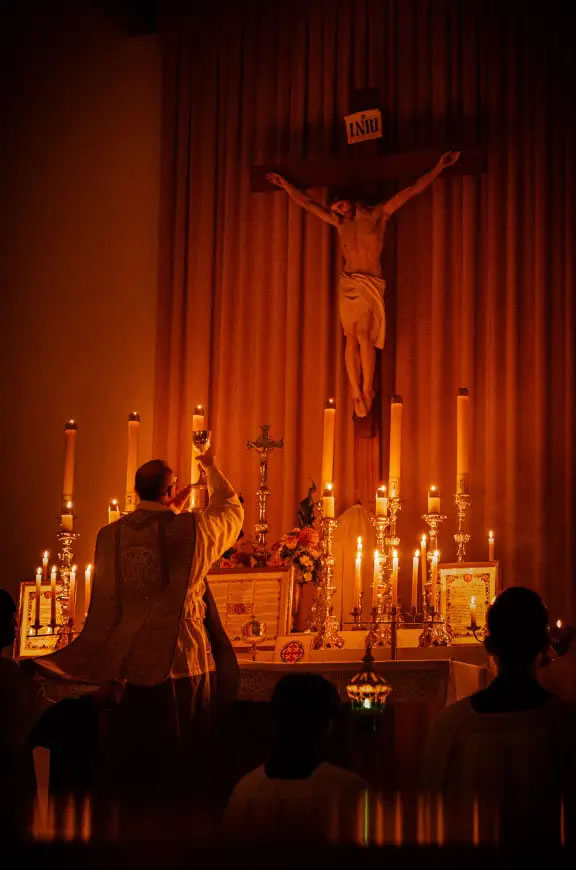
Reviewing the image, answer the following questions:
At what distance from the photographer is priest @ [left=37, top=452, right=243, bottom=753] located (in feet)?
14.5

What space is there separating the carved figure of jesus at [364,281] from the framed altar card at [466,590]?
1393 mm

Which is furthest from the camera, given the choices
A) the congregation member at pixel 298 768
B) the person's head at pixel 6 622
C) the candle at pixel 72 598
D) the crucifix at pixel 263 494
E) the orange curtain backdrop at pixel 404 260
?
the orange curtain backdrop at pixel 404 260

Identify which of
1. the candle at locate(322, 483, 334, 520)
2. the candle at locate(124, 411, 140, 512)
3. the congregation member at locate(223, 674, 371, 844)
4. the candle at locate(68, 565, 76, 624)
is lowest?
the congregation member at locate(223, 674, 371, 844)

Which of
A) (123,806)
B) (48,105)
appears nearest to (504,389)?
(48,105)

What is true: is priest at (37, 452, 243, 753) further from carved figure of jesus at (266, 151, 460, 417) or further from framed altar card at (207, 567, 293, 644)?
carved figure of jesus at (266, 151, 460, 417)

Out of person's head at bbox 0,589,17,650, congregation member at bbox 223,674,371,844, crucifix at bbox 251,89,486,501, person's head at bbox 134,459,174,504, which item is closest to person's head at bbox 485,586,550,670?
congregation member at bbox 223,674,371,844

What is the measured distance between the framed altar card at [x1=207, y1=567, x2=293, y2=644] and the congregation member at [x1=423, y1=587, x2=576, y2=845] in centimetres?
277

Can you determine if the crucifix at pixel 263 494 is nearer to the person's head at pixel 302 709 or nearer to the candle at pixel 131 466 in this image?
the candle at pixel 131 466

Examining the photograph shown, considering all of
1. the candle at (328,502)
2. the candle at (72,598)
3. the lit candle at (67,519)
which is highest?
the candle at (328,502)

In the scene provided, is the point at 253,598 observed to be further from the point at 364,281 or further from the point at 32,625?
the point at 364,281

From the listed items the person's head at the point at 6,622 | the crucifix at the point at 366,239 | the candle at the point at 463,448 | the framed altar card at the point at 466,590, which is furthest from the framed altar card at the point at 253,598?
the person's head at the point at 6,622

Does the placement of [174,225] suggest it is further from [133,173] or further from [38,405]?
[38,405]

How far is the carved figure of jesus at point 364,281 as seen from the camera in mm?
6543

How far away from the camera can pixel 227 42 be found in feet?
24.7
